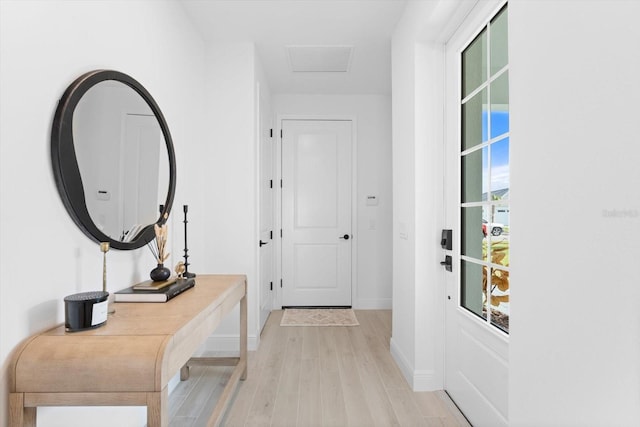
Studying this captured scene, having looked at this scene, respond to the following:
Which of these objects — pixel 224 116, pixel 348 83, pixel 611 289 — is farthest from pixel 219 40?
pixel 611 289

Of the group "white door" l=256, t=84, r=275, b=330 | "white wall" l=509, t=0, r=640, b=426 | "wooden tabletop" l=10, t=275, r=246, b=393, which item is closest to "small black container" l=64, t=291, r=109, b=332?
"wooden tabletop" l=10, t=275, r=246, b=393

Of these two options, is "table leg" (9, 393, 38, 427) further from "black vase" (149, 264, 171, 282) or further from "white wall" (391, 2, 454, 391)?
"white wall" (391, 2, 454, 391)

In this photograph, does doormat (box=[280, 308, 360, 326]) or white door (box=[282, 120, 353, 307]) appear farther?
white door (box=[282, 120, 353, 307])

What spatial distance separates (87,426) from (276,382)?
116cm

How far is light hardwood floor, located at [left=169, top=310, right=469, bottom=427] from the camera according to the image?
1.96 metres

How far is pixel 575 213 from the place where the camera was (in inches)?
35.7

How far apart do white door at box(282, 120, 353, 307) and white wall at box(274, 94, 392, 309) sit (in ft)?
0.41

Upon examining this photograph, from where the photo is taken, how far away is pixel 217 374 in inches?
100

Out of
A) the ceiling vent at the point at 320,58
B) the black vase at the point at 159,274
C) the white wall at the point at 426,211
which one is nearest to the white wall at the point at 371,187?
the ceiling vent at the point at 320,58

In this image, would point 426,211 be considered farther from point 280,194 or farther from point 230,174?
point 280,194

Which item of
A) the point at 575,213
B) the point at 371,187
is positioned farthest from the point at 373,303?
the point at 575,213

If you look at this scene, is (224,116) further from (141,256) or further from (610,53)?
(610,53)

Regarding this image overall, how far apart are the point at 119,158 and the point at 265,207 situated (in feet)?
6.77

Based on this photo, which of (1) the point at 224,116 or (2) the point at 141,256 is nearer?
(2) the point at 141,256
